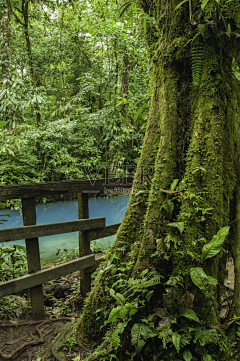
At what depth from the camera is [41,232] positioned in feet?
7.11

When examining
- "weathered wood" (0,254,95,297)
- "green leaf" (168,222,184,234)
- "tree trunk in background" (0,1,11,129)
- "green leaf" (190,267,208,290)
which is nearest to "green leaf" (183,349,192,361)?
"green leaf" (190,267,208,290)

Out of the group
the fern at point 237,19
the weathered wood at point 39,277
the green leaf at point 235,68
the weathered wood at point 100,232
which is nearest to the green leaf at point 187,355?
the weathered wood at point 39,277

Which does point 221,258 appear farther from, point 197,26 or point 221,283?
point 197,26

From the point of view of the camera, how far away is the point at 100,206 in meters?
10.4

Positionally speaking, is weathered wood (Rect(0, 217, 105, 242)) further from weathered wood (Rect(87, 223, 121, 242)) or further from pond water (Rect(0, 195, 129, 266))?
pond water (Rect(0, 195, 129, 266))

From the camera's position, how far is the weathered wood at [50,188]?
6.52 feet

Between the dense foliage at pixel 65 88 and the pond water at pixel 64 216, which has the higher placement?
the dense foliage at pixel 65 88

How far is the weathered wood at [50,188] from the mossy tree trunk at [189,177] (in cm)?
82

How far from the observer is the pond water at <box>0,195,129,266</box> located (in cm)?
577

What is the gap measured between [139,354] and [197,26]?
2094mm

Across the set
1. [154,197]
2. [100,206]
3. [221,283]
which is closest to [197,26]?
A: [154,197]

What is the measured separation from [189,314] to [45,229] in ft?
4.68

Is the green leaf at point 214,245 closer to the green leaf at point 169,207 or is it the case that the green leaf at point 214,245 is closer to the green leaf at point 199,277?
the green leaf at point 199,277

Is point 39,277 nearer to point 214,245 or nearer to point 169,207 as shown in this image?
point 169,207
